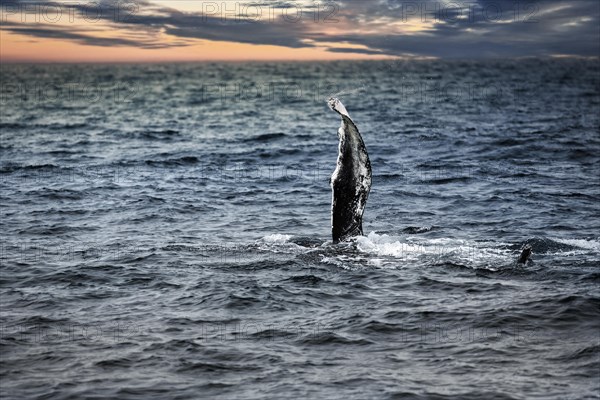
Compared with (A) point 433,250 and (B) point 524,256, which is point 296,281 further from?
(B) point 524,256

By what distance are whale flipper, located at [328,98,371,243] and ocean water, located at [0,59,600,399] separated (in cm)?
101

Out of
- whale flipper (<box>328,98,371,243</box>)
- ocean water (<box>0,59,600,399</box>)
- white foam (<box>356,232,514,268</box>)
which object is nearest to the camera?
ocean water (<box>0,59,600,399</box>)

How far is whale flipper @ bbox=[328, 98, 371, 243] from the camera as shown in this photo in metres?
14.9

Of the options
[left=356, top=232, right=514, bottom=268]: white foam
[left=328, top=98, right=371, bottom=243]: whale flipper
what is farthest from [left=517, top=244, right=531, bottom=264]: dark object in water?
[left=328, top=98, right=371, bottom=243]: whale flipper

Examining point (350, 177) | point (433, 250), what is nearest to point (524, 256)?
point (433, 250)

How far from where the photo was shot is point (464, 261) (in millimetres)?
15516

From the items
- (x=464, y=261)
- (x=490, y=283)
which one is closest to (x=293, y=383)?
(x=490, y=283)

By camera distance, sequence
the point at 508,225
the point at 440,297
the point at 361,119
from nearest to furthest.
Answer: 1. the point at 440,297
2. the point at 508,225
3. the point at 361,119

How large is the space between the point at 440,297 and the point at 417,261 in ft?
7.57

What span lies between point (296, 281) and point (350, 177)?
8.27 feet

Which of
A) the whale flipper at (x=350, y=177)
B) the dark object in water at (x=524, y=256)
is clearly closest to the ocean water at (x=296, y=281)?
the dark object in water at (x=524, y=256)

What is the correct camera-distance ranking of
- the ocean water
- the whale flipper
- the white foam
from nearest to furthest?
1. the ocean water
2. the whale flipper
3. the white foam

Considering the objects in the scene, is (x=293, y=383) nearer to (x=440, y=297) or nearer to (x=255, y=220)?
(x=440, y=297)

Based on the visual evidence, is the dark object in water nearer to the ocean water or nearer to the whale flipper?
the ocean water
